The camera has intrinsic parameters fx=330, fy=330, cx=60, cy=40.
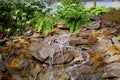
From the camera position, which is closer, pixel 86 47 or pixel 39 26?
pixel 86 47

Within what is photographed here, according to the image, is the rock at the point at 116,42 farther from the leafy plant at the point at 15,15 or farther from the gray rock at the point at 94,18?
the leafy plant at the point at 15,15

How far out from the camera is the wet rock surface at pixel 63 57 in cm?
787

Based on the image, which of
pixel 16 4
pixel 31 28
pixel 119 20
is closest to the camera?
pixel 119 20

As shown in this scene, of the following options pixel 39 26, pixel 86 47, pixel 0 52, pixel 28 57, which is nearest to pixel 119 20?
pixel 86 47

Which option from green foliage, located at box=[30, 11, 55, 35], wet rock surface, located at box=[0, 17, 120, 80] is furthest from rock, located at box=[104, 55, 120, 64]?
green foliage, located at box=[30, 11, 55, 35]

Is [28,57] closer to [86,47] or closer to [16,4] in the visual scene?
[86,47]

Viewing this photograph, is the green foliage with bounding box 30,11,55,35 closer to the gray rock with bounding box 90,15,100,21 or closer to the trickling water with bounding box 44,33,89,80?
the trickling water with bounding box 44,33,89,80

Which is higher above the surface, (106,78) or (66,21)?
(66,21)

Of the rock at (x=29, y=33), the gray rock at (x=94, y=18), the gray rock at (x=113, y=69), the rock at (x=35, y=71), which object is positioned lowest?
the rock at (x=35, y=71)

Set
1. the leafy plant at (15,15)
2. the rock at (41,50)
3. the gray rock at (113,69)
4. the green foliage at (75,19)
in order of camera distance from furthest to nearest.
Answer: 1. the leafy plant at (15,15)
2. the green foliage at (75,19)
3. the rock at (41,50)
4. the gray rock at (113,69)

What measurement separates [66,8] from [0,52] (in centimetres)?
296

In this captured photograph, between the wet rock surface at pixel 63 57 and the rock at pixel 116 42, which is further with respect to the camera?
the rock at pixel 116 42

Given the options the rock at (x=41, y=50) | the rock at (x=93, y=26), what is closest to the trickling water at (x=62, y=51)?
the rock at (x=41, y=50)

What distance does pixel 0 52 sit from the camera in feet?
28.5
